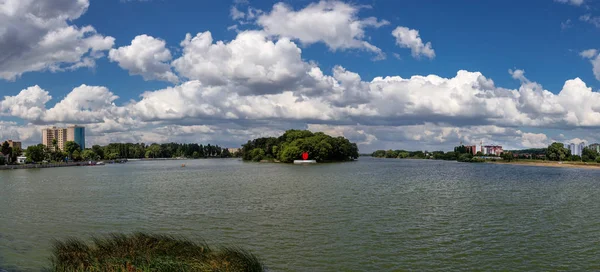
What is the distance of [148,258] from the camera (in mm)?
15234

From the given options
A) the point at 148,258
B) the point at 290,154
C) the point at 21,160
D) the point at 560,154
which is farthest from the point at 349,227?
the point at 21,160

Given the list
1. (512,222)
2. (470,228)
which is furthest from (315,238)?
(512,222)

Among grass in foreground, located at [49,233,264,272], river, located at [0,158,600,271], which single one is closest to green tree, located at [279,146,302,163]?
river, located at [0,158,600,271]

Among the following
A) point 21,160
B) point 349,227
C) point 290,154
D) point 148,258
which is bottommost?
point 349,227

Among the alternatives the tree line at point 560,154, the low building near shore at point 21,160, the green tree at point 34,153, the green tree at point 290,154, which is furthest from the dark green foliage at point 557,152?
the low building near shore at point 21,160

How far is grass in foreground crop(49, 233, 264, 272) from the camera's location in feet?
48.0

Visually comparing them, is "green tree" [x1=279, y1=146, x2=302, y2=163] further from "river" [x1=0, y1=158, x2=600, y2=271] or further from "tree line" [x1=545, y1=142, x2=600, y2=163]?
"river" [x1=0, y1=158, x2=600, y2=271]

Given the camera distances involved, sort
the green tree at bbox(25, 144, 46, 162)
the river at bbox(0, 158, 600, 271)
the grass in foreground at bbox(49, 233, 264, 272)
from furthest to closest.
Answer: the green tree at bbox(25, 144, 46, 162) → the river at bbox(0, 158, 600, 271) → the grass in foreground at bbox(49, 233, 264, 272)

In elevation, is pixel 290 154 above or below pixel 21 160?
above

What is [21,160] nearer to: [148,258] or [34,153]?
[34,153]

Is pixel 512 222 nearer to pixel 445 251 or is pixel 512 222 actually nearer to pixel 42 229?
pixel 445 251

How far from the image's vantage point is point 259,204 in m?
36.9

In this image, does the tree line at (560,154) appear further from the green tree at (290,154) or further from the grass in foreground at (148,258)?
the grass in foreground at (148,258)

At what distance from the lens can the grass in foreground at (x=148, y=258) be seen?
14.6 m
